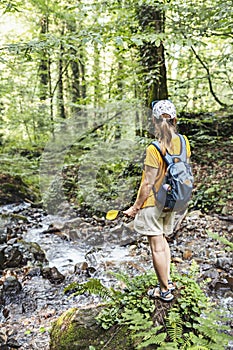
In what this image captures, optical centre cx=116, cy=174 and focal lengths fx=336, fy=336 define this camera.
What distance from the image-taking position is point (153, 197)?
3.03 metres

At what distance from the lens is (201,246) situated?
19.7ft

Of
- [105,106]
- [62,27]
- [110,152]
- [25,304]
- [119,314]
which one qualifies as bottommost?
[25,304]

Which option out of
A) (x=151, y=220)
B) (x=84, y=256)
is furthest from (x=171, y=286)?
(x=84, y=256)

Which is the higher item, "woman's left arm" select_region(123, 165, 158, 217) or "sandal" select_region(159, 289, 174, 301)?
"woman's left arm" select_region(123, 165, 158, 217)

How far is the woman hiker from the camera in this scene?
298cm

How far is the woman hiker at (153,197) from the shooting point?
298 centimetres

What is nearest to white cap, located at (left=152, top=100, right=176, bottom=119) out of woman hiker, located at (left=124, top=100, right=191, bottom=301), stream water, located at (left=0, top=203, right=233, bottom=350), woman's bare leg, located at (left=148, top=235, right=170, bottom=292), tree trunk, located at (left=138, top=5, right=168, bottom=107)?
woman hiker, located at (left=124, top=100, right=191, bottom=301)

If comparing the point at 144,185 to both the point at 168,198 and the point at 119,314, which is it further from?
the point at 119,314

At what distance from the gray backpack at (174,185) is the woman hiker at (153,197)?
0.05m

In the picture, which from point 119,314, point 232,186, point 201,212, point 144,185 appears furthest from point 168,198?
point 232,186

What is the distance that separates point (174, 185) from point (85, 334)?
1592 mm

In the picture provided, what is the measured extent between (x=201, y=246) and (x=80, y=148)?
6.82 metres

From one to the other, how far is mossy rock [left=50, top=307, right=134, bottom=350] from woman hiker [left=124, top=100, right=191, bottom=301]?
0.49m

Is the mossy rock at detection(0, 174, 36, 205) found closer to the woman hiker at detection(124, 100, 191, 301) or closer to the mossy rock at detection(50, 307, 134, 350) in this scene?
the mossy rock at detection(50, 307, 134, 350)
